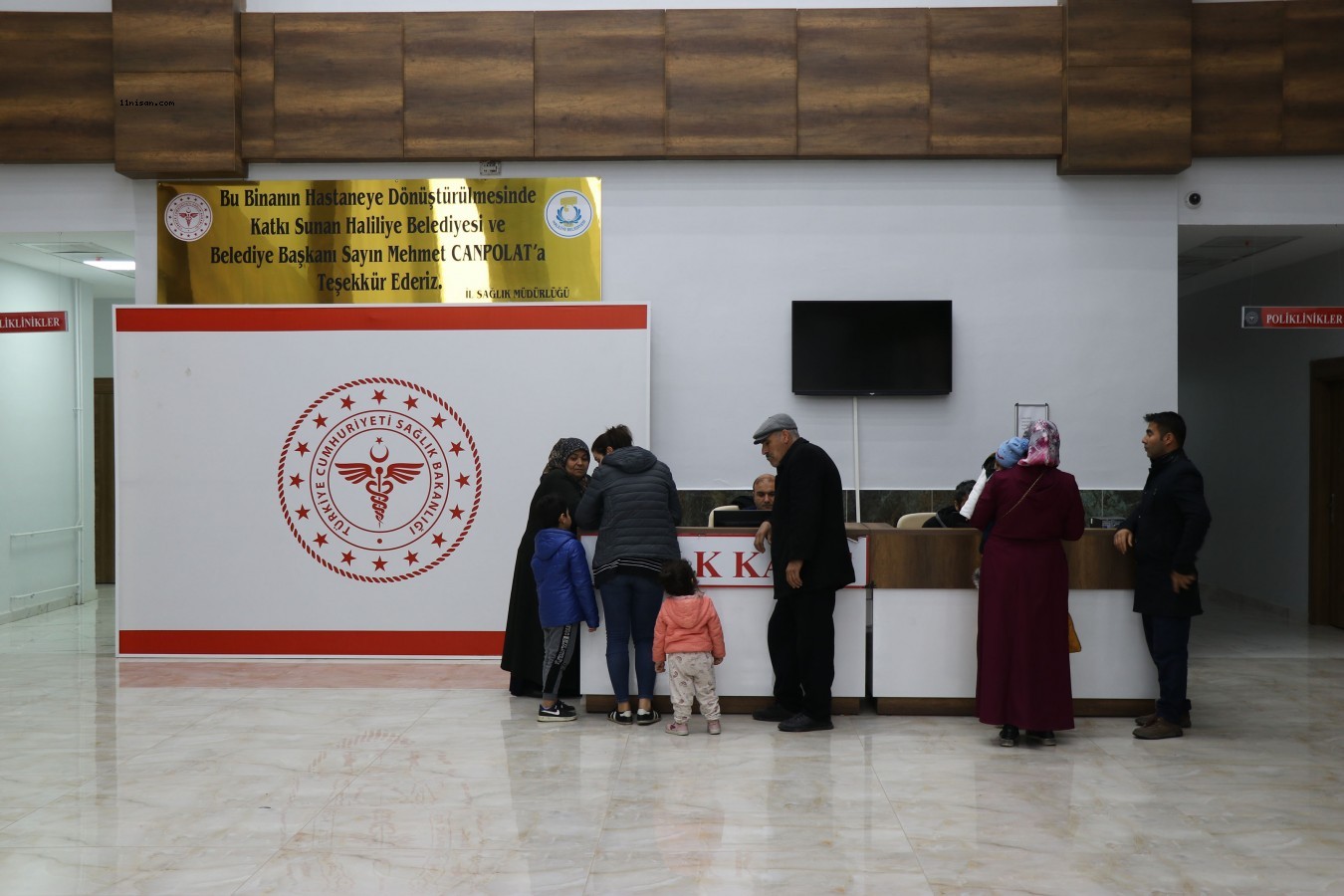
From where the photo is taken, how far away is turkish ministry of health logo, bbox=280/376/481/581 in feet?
24.1

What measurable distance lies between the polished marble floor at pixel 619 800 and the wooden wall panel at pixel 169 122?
11.9 feet

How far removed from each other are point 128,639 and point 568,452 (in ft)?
11.6

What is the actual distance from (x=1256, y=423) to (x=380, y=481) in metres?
7.94

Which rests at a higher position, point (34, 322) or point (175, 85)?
point (175, 85)

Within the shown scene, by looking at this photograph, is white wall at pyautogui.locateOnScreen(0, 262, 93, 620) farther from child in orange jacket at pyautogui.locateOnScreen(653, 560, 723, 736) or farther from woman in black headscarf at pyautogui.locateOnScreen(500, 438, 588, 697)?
child in orange jacket at pyautogui.locateOnScreen(653, 560, 723, 736)

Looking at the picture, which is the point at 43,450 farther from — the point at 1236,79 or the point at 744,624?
the point at 1236,79

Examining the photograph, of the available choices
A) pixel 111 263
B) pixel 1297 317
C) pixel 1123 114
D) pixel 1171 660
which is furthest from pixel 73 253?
pixel 1297 317

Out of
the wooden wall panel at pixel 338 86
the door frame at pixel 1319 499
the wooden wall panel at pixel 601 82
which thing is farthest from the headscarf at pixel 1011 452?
the door frame at pixel 1319 499

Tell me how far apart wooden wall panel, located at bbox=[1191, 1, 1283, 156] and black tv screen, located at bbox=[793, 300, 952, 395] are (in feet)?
7.21

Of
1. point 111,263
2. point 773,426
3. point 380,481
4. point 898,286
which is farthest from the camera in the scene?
point 111,263

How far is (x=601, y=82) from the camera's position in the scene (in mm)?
7684

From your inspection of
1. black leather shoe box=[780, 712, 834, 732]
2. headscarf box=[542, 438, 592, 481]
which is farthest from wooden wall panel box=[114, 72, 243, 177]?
black leather shoe box=[780, 712, 834, 732]

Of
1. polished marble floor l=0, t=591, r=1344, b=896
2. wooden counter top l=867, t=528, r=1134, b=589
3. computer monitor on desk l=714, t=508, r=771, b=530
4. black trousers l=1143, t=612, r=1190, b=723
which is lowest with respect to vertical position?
polished marble floor l=0, t=591, r=1344, b=896

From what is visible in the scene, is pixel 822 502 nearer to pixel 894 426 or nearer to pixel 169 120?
pixel 894 426
